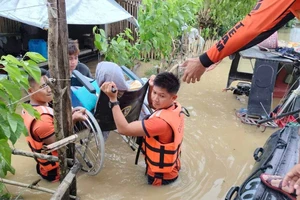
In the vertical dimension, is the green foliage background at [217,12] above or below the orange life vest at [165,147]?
above

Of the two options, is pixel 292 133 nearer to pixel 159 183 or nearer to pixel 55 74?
pixel 159 183

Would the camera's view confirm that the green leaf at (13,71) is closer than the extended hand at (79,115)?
Yes

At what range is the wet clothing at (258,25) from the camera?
1394 millimetres

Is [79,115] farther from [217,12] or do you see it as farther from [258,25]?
[217,12]

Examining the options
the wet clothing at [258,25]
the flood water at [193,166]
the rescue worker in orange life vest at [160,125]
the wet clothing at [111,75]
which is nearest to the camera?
the wet clothing at [258,25]

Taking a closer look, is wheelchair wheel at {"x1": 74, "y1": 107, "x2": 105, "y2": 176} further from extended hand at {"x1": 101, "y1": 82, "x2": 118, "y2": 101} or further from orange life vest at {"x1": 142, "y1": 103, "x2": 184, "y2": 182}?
orange life vest at {"x1": 142, "y1": 103, "x2": 184, "y2": 182}

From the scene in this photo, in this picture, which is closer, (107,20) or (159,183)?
(159,183)

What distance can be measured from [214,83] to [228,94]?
78 cm

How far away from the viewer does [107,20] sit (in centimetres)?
573

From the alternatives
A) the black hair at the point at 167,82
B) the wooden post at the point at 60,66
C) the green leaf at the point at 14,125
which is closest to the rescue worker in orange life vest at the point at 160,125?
the black hair at the point at 167,82

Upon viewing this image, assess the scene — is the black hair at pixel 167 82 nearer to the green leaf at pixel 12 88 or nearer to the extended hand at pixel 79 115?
the extended hand at pixel 79 115

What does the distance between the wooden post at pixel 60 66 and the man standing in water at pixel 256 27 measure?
2.85 ft

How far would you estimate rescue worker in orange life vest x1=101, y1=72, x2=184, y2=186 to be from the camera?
2.58 meters

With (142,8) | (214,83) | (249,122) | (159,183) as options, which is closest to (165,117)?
(159,183)
